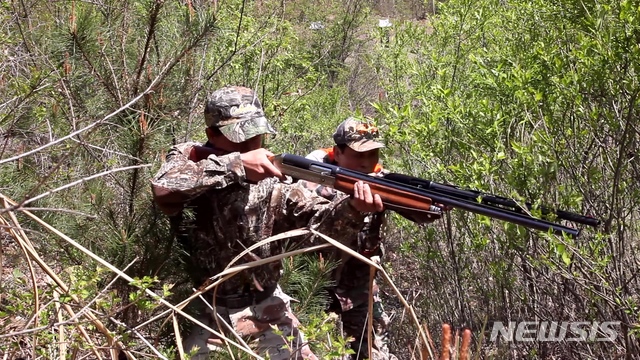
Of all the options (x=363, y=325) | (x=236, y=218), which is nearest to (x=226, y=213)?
(x=236, y=218)

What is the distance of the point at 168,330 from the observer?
3092 mm

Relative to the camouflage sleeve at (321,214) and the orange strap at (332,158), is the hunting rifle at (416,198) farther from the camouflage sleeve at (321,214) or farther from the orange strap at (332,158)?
the orange strap at (332,158)

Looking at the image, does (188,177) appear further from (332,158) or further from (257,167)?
(332,158)

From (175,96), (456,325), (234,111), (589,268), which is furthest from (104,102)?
(456,325)

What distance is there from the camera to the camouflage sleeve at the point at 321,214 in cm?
336

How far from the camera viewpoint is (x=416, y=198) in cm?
340

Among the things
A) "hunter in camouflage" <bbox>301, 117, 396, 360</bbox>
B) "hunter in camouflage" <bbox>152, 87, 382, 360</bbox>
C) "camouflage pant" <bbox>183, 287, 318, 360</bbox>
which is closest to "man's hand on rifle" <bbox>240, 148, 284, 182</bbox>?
"hunter in camouflage" <bbox>152, 87, 382, 360</bbox>

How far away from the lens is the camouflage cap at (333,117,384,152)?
13.7 ft

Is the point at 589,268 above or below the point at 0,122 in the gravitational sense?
below

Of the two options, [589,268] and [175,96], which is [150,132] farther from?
[589,268]

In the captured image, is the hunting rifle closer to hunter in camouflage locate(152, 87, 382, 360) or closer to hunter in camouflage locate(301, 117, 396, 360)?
hunter in camouflage locate(152, 87, 382, 360)

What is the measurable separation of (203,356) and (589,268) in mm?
1911

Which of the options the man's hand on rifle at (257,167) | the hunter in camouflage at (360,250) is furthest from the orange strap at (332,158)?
the man's hand on rifle at (257,167)

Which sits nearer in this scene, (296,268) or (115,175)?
(115,175)
